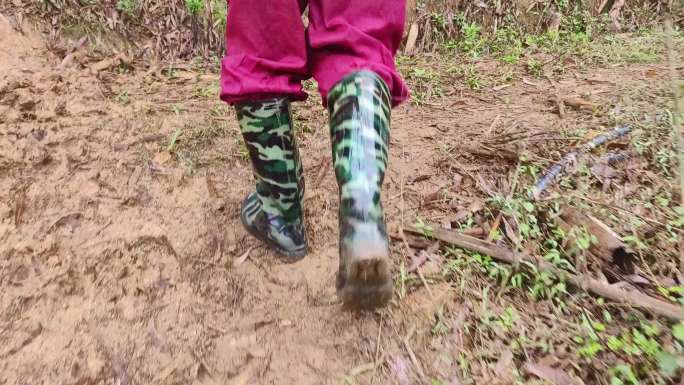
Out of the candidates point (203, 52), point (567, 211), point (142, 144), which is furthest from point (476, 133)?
point (203, 52)

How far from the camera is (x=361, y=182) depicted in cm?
104

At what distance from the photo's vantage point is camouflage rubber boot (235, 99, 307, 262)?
52.4 inches

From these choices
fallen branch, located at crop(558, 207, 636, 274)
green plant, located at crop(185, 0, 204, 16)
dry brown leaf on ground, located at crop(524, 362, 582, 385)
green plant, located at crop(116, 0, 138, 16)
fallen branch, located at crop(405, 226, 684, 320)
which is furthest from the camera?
green plant, located at crop(185, 0, 204, 16)

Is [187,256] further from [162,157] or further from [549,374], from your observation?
[549,374]

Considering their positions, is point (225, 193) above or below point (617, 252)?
below

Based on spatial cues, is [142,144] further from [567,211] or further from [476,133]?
[567,211]

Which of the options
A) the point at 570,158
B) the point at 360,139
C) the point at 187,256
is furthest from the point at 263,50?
the point at 570,158

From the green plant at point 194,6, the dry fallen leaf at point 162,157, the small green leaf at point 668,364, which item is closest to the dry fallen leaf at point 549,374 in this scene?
the small green leaf at point 668,364

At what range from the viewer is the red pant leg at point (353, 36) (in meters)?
1.14

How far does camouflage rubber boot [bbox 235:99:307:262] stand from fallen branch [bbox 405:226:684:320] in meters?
0.43

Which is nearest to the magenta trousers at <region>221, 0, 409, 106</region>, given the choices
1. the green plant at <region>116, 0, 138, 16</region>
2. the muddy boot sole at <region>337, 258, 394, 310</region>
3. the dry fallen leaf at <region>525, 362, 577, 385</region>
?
the muddy boot sole at <region>337, 258, 394, 310</region>

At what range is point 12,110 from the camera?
7.31ft

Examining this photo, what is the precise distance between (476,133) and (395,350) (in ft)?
4.78

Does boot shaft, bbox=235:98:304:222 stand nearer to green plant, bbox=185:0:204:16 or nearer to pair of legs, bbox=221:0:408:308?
pair of legs, bbox=221:0:408:308
